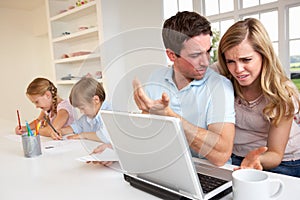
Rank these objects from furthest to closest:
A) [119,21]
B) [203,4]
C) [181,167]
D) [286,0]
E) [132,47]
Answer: [203,4]
[119,21]
[286,0]
[132,47]
[181,167]

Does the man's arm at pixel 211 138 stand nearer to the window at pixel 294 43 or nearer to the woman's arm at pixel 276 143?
the woman's arm at pixel 276 143

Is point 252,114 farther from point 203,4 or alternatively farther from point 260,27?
point 203,4

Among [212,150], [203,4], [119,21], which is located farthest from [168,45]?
[203,4]

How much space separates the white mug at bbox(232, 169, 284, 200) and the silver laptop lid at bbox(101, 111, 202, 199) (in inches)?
3.3

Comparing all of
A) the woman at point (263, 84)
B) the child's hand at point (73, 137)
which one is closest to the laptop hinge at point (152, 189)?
the woman at point (263, 84)

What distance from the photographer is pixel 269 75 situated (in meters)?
1.01

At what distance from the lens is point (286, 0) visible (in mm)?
2781

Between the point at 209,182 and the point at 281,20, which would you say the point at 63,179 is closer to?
the point at 209,182

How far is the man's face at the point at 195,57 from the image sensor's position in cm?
93

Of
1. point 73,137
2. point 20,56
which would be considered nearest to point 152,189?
point 73,137

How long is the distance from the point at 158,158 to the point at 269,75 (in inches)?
24.4

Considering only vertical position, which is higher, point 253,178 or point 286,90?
point 286,90

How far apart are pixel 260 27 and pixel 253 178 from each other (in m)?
0.66

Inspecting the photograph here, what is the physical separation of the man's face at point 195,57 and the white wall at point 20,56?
410 centimetres
